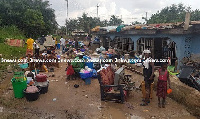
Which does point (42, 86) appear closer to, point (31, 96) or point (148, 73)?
point (31, 96)

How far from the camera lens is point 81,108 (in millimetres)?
5625

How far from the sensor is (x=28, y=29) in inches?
909

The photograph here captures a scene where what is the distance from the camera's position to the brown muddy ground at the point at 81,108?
5.09 meters

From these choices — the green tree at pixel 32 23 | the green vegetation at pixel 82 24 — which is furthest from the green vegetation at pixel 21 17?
the green vegetation at pixel 82 24

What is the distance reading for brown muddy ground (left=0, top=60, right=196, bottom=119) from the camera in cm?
509

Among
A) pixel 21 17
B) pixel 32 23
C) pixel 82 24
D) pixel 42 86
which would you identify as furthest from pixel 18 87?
pixel 82 24

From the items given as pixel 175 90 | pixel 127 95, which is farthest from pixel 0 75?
pixel 175 90

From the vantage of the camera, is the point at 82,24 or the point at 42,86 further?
the point at 82,24

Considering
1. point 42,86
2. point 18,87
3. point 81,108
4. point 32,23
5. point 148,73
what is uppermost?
point 32,23

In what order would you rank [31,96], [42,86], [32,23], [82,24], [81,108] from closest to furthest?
[81,108], [31,96], [42,86], [32,23], [82,24]

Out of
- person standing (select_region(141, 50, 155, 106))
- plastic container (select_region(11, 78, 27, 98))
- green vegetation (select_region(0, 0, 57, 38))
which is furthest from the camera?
green vegetation (select_region(0, 0, 57, 38))

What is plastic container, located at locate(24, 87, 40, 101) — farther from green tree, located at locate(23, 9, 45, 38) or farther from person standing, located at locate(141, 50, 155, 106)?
green tree, located at locate(23, 9, 45, 38)

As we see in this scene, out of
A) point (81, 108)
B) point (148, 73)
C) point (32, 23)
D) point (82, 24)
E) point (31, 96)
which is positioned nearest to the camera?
point (81, 108)

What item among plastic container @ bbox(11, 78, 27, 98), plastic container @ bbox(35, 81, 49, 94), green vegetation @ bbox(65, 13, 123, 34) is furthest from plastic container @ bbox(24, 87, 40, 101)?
green vegetation @ bbox(65, 13, 123, 34)
